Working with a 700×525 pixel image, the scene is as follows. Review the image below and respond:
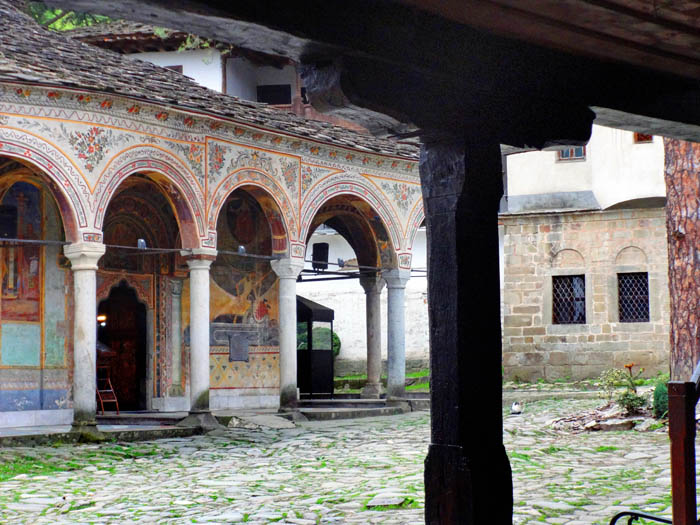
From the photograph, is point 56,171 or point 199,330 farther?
point 199,330

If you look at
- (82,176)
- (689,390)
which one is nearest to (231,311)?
(82,176)

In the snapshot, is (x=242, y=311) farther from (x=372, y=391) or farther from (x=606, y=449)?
(x=606, y=449)

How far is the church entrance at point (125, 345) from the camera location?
56.1 ft

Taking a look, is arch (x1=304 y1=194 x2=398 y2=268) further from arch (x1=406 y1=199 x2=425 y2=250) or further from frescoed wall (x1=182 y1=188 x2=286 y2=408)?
frescoed wall (x1=182 y1=188 x2=286 y2=408)

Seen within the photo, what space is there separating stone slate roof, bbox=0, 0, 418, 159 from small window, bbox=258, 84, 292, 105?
7.12 metres

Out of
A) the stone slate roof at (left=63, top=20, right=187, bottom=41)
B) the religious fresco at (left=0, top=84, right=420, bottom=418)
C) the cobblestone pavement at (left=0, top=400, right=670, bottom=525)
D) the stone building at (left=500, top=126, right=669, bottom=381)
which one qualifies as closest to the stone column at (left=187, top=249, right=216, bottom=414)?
the religious fresco at (left=0, top=84, right=420, bottom=418)

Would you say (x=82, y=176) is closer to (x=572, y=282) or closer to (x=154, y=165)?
(x=154, y=165)

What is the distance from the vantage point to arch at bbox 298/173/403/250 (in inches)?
637

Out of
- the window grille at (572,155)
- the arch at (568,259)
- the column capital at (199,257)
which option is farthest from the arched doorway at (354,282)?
the window grille at (572,155)

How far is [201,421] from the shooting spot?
14.2m

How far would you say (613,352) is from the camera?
22.9 meters

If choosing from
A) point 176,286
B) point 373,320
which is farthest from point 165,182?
point 373,320

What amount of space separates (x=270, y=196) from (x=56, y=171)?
12.2 feet

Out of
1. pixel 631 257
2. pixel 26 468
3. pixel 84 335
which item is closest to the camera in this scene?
pixel 26 468
